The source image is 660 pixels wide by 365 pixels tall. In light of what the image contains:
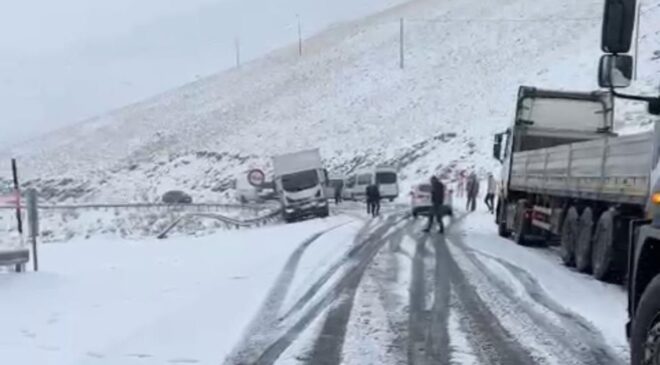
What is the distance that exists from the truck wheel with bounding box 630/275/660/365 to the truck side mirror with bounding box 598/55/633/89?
1.32 m

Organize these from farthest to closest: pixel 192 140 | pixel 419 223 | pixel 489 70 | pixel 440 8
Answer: pixel 440 8 < pixel 192 140 < pixel 489 70 < pixel 419 223

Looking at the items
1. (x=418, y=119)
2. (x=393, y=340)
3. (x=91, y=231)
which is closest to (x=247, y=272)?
(x=393, y=340)

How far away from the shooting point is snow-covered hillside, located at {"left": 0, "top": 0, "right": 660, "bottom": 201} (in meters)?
61.0

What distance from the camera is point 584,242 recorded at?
1406 centimetres

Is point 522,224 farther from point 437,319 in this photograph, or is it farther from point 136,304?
point 136,304

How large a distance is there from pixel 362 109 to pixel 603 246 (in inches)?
2407

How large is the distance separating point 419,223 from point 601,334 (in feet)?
65.8

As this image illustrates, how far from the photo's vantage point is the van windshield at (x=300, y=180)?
3562 centimetres

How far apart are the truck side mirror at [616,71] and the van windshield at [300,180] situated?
29953 millimetres

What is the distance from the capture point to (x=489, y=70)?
7262cm

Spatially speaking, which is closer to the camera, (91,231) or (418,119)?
(91,231)

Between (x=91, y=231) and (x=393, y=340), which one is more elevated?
(x=393, y=340)

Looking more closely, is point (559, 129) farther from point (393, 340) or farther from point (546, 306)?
point (393, 340)

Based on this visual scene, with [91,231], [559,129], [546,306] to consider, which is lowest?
[91,231]
